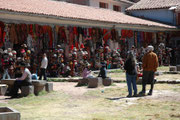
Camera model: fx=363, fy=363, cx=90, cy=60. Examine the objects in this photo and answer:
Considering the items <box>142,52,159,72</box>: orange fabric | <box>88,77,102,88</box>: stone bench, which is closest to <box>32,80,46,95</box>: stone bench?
<box>88,77,102,88</box>: stone bench

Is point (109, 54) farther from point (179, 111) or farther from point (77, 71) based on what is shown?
point (179, 111)

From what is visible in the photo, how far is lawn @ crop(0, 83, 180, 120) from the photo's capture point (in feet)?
25.7

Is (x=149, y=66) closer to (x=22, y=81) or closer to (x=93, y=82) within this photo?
(x=93, y=82)

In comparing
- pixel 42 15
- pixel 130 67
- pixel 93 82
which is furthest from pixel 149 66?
pixel 42 15

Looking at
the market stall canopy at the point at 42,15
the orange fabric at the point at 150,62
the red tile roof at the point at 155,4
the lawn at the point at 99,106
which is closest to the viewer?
the lawn at the point at 99,106

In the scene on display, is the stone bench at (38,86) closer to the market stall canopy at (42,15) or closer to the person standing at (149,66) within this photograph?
→ the person standing at (149,66)

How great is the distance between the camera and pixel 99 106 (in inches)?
364

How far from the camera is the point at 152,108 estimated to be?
344 inches

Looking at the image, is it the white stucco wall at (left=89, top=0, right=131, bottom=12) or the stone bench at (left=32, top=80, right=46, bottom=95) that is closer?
the stone bench at (left=32, top=80, right=46, bottom=95)

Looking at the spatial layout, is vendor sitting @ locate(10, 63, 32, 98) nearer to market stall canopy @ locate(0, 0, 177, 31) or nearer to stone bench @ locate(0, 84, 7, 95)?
stone bench @ locate(0, 84, 7, 95)

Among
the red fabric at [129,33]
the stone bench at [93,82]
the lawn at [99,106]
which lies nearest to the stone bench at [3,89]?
the lawn at [99,106]

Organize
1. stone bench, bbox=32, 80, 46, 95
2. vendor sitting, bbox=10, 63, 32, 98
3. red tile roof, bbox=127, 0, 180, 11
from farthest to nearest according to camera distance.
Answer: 1. red tile roof, bbox=127, 0, 180, 11
2. stone bench, bbox=32, 80, 46, 95
3. vendor sitting, bbox=10, 63, 32, 98

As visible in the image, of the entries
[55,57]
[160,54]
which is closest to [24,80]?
[55,57]

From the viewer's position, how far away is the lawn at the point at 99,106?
783 centimetres
